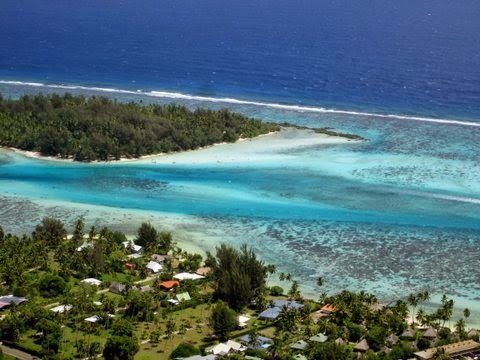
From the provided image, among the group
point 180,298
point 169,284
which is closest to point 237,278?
point 180,298

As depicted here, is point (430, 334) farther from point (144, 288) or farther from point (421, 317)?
point (144, 288)

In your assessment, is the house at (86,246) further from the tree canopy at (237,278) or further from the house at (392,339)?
the house at (392,339)

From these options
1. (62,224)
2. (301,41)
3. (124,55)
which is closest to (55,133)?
(62,224)

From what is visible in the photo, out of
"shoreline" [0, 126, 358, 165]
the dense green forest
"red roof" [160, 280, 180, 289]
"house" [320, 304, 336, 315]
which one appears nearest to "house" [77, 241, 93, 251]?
"red roof" [160, 280, 180, 289]

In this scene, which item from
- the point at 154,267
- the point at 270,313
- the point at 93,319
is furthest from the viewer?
the point at 154,267

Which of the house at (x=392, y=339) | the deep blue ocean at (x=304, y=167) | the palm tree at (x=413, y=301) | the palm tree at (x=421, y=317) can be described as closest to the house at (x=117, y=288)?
the deep blue ocean at (x=304, y=167)

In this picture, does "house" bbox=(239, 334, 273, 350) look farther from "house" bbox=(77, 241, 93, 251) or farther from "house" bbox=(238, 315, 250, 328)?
"house" bbox=(77, 241, 93, 251)

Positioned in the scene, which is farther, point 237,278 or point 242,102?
point 242,102
